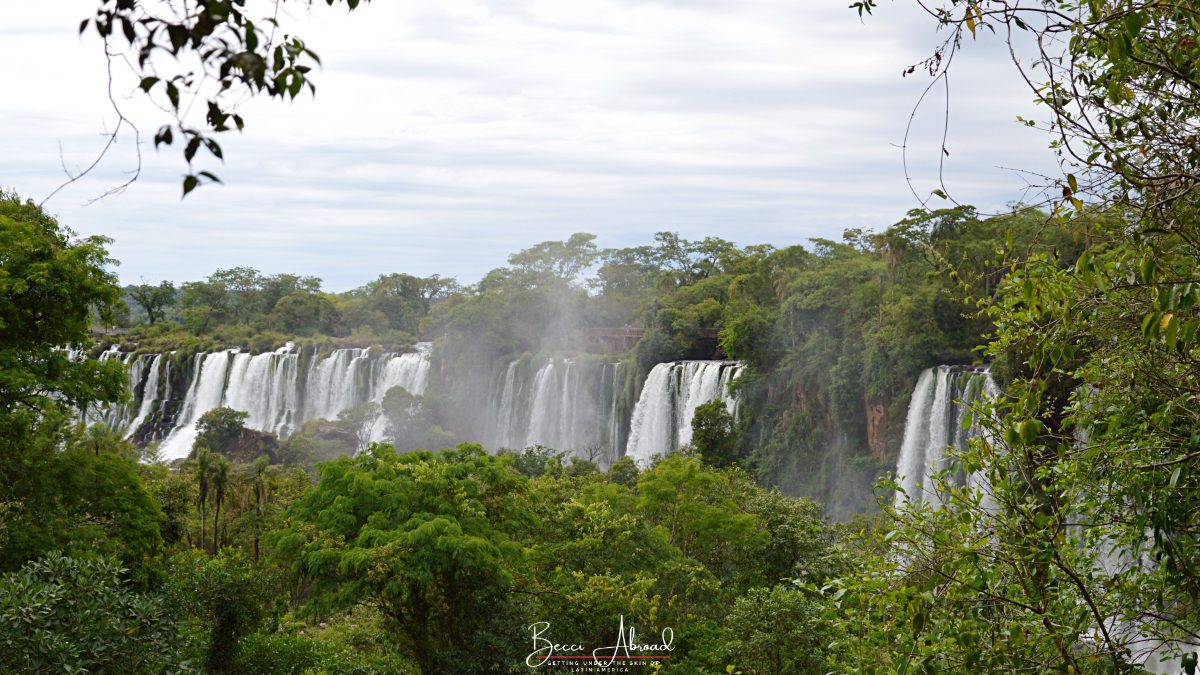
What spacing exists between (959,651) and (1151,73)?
235 cm

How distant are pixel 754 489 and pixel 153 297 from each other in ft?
159

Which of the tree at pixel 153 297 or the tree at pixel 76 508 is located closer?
the tree at pixel 76 508

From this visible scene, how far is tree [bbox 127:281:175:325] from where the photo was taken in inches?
2269

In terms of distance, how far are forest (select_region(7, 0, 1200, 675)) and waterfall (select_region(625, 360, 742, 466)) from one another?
4.2 inches

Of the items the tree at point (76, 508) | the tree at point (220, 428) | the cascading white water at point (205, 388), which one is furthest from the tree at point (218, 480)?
the cascading white water at point (205, 388)

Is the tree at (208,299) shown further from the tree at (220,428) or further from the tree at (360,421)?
the tree at (360,421)

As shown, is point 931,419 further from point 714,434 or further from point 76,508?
point 76,508

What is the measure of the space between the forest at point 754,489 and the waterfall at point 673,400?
0.35ft

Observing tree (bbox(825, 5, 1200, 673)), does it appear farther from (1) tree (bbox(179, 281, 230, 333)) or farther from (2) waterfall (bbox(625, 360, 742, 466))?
(1) tree (bbox(179, 281, 230, 333))

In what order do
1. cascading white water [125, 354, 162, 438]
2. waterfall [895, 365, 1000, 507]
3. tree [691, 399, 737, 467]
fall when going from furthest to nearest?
cascading white water [125, 354, 162, 438]
tree [691, 399, 737, 467]
waterfall [895, 365, 1000, 507]

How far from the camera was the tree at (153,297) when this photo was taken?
189 ft

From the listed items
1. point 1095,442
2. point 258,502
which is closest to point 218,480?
point 258,502

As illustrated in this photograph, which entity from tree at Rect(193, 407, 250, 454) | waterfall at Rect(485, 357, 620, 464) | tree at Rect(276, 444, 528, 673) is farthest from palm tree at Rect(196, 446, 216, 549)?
tree at Rect(193, 407, 250, 454)

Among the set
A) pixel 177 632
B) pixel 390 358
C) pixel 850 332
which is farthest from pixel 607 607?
pixel 390 358
